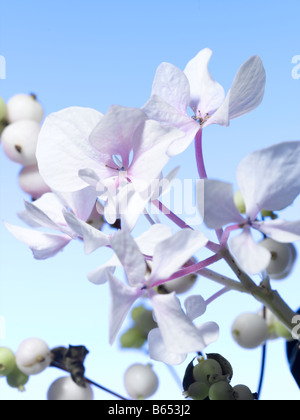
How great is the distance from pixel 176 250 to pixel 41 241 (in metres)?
0.12

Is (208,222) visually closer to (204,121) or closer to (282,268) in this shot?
(204,121)

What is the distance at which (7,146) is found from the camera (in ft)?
1.68

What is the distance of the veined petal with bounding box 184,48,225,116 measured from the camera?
33cm

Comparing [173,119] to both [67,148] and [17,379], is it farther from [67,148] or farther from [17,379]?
[17,379]

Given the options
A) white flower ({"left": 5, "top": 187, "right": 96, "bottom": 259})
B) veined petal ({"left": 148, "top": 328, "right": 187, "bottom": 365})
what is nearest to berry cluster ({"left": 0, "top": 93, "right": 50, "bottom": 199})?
white flower ({"left": 5, "top": 187, "right": 96, "bottom": 259})

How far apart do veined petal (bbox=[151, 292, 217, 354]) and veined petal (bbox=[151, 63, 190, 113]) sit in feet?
0.42

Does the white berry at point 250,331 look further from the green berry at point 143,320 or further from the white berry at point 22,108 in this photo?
the white berry at point 22,108

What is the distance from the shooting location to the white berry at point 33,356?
0.45 m

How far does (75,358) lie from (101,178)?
0.21 m

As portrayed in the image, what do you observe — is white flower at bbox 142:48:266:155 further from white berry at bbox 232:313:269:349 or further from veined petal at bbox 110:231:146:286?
white berry at bbox 232:313:269:349

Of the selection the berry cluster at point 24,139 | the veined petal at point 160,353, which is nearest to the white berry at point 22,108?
the berry cluster at point 24,139

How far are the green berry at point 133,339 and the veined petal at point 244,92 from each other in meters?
0.24

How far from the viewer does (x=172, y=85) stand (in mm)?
315
